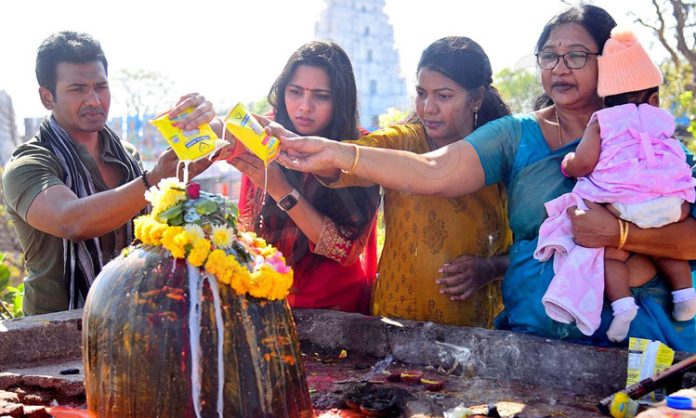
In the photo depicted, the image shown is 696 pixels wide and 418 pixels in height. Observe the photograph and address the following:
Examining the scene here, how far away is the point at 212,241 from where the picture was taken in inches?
106

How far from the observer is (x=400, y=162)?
3.49 metres

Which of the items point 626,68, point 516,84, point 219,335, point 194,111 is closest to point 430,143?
point 626,68

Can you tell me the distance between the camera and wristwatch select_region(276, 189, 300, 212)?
3875mm

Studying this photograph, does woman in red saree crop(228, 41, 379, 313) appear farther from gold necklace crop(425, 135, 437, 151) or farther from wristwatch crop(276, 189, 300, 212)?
gold necklace crop(425, 135, 437, 151)

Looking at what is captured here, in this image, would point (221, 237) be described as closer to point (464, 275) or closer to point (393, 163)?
point (393, 163)

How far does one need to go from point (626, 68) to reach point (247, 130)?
5.59ft

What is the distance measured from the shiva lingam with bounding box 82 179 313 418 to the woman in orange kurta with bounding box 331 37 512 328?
3.86ft

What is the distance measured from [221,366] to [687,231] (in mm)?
2073

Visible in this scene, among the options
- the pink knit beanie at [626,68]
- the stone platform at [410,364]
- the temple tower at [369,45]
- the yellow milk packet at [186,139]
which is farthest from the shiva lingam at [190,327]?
the temple tower at [369,45]

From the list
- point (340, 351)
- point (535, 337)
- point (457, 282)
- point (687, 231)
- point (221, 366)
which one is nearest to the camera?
point (221, 366)

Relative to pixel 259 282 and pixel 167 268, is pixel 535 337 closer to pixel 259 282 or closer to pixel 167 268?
pixel 259 282

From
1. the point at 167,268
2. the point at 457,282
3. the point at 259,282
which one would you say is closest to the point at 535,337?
the point at 457,282

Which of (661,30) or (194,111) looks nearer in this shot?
(194,111)

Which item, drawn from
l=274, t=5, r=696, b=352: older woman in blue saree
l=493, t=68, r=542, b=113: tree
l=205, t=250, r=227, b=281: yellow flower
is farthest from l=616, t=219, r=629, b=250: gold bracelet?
l=493, t=68, r=542, b=113: tree
